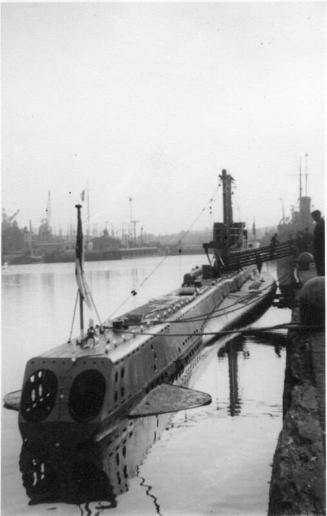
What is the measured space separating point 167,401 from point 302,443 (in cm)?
622

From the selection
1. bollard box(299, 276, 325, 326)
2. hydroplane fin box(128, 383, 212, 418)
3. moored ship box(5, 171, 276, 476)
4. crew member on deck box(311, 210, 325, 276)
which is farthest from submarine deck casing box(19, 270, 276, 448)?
crew member on deck box(311, 210, 325, 276)

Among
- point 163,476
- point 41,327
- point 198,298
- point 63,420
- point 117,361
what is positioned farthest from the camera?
point 41,327

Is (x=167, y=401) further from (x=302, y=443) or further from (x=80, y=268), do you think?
(x=302, y=443)

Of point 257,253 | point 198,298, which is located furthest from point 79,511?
point 257,253

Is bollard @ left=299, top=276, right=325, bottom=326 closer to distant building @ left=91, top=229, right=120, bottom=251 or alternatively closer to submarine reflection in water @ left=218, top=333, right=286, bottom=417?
submarine reflection in water @ left=218, top=333, right=286, bottom=417

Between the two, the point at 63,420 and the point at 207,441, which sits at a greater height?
the point at 63,420

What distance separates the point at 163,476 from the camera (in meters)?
9.41

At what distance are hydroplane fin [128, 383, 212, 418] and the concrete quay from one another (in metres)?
3.15

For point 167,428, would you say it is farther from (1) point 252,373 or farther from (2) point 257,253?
(2) point 257,253

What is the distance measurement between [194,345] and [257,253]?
1833cm

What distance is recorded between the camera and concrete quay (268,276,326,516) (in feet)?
18.4

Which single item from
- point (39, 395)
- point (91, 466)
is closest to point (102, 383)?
point (39, 395)

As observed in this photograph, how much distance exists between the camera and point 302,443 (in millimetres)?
6672

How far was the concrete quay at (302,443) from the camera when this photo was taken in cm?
562
